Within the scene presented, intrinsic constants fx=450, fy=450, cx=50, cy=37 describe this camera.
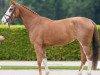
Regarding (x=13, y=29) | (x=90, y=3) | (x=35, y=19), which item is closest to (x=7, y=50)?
(x=13, y=29)

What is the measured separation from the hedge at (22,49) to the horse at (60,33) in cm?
659

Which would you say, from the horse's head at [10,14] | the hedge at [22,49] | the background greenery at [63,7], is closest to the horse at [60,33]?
the horse's head at [10,14]

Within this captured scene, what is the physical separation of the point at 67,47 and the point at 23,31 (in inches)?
82.5

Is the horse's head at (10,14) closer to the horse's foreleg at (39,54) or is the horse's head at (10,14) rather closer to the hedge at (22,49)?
the horse's foreleg at (39,54)

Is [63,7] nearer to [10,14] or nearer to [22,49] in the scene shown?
[22,49]

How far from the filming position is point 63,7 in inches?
2025

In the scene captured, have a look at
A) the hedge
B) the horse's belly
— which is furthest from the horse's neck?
the hedge

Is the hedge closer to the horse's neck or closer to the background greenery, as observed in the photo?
the horse's neck

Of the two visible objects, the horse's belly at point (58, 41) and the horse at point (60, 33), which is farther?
the horse's belly at point (58, 41)

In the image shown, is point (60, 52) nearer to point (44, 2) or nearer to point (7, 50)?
point (7, 50)

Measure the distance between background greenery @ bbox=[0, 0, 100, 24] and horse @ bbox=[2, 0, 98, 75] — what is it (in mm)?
36053

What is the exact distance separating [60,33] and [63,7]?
38569mm

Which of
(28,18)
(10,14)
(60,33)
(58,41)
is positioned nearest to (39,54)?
(58,41)

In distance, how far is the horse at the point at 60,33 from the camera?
12820mm
